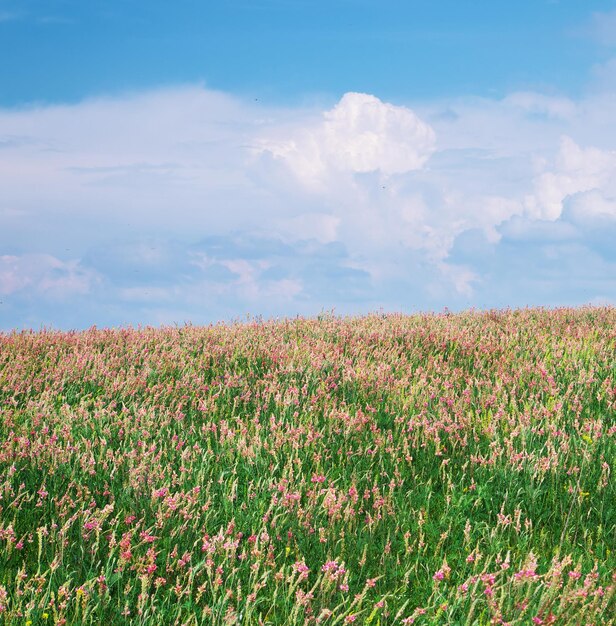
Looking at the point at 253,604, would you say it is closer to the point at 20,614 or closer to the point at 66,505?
the point at 20,614

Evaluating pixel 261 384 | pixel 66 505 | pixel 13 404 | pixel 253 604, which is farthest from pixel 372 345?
pixel 253 604

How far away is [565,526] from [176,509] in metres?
2.39

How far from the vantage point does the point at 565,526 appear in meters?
4.18

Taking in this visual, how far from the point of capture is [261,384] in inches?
267

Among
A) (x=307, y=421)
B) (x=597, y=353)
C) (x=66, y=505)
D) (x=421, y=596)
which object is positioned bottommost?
(x=421, y=596)

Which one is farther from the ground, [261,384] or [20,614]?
[261,384]

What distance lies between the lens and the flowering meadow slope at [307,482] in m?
3.29

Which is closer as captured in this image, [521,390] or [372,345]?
[521,390]

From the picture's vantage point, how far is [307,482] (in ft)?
15.4

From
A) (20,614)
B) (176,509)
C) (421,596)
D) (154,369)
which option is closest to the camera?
(20,614)

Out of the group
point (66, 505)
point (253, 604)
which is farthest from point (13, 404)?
point (253, 604)

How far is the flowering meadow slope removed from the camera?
129 inches

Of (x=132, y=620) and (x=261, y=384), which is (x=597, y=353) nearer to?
(x=261, y=384)

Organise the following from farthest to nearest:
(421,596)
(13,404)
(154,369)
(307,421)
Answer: (154,369) → (13,404) → (307,421) → (421,596)
